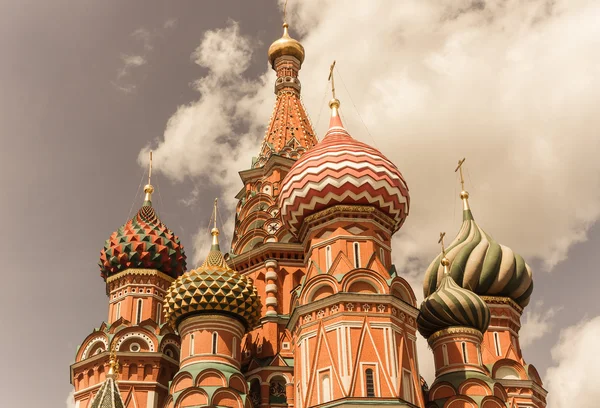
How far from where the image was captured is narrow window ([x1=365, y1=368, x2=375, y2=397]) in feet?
56.6

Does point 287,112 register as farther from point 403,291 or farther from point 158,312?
point 403,291

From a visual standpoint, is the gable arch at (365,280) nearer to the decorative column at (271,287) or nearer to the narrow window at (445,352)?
the narrow window at (445,352)

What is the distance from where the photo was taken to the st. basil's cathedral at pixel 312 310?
1805cm

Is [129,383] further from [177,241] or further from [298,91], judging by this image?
[298,91]

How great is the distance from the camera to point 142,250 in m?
24.2

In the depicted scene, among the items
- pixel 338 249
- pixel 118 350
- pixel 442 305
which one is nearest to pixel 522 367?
pixel 442 305

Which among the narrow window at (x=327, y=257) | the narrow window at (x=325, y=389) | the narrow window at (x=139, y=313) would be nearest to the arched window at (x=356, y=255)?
the narrow window at (x=327, y=257)

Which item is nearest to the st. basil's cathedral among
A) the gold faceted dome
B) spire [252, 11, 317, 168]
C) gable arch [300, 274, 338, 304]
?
gable arch [300, 274, 338, 304]

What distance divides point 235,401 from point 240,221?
8.60 metres

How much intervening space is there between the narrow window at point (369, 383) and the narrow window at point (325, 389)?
2.76ft

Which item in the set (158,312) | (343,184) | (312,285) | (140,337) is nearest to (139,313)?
(158,312)

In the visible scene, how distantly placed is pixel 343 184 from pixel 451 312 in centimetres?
456

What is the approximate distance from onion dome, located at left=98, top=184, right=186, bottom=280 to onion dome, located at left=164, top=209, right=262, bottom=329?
375 cm

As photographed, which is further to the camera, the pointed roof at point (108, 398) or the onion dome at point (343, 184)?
the onion dome at point (343, 184)
